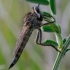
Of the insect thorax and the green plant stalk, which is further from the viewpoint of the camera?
the insect thorax

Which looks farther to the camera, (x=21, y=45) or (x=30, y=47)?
(x=30, y=47)

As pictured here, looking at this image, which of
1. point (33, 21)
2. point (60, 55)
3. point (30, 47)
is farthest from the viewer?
point (30, 47)

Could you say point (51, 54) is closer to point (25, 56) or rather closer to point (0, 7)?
point (25, 56)

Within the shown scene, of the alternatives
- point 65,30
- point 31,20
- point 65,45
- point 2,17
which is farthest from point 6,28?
point 65,45

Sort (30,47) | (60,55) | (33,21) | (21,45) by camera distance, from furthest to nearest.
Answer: (30,47) → (33,21) → (21,45) → (60,55)

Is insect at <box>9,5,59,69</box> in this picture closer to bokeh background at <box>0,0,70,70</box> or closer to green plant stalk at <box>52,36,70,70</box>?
green plant stalk at <box>52,36,70,70</box>

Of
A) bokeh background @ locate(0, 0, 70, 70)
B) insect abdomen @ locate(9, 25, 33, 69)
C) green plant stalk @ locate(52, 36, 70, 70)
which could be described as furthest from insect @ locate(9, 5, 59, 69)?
bokeh background @ locate(0, 0, 70, 70)

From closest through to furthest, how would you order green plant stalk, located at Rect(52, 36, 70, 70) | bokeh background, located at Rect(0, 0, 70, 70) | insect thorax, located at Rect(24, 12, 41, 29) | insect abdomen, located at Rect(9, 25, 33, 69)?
green plant stalk, located at Rect(52, 36, 70, 70) → insect abdomen, located at Rect(9, 25, 33, 69) → insect thorax, located at Rect(24, 12, 41, 29) → bokeh background, located at Rect(0, 0, 70, 70)

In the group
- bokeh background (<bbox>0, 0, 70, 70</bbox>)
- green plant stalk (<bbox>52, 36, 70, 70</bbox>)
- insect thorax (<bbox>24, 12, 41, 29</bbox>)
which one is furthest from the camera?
bokeh background (<bbox>0, 0, 70, 70</bbox>)

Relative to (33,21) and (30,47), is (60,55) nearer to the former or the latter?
Result: (33,21)

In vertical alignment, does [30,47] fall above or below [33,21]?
below

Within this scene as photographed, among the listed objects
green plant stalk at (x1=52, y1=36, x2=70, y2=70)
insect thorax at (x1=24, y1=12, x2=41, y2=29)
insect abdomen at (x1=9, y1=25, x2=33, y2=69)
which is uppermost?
green plant stalk at (x1=52, y1=36, x2=70, y2=70)

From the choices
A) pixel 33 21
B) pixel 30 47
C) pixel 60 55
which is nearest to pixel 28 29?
pixel 33 21

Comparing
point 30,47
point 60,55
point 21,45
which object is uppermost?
point 60,55
